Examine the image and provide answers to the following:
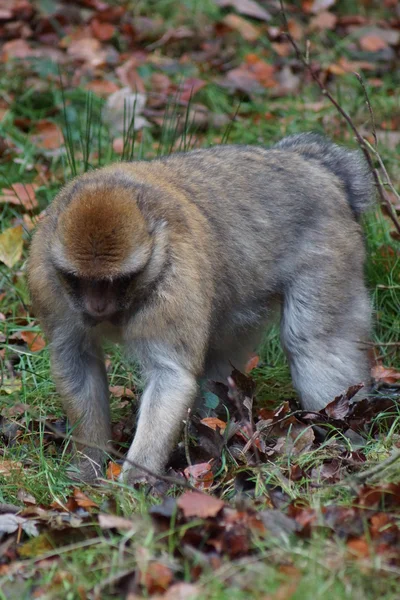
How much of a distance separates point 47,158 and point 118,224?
13.4 ft

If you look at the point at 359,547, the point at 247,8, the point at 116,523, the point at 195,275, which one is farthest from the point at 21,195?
the point at 247,8

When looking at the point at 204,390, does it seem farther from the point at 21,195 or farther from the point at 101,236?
the point at 21,195

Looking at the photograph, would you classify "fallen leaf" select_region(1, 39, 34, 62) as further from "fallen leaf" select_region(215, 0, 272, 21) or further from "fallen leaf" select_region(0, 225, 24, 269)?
"fallen leaf" select_region(0, 225, 24, 269)

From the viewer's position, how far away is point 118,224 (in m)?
4.62

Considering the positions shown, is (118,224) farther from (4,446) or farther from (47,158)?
(47,158)

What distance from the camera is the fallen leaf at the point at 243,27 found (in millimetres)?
11320

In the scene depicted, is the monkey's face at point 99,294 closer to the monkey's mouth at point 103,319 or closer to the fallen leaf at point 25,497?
the monkey's mouth at point 103,319

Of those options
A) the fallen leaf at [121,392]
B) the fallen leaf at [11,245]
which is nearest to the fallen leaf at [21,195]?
the fallen leaf at [11,245]

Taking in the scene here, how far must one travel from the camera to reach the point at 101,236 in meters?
4.57

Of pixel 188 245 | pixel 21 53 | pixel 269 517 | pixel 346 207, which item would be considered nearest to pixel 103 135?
pixel 21 53

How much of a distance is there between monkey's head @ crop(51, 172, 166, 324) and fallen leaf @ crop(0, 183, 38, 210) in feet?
8.57

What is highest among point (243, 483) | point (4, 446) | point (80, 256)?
point (80, 256)

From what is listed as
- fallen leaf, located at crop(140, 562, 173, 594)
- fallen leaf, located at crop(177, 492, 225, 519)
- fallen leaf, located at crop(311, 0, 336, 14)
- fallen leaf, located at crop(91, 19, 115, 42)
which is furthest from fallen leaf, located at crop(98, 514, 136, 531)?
fallen leaf, located at crop(311, 0, 336, 14)

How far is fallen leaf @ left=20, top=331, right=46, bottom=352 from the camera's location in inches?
265
